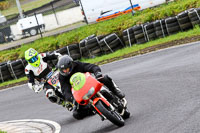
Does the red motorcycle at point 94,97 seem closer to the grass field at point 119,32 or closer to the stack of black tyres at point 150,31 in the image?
the grass field at point 119,32

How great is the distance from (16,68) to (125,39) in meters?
5.30

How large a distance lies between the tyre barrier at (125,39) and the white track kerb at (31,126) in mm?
8492

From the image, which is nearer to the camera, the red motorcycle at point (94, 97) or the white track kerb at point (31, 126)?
the red motorcycle at point (94, 97)

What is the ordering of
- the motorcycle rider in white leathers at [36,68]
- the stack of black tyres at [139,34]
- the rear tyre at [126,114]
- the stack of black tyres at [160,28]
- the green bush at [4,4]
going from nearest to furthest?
the rear tyre at [126,114] → the motorcycle rider in white leathers at [36,68] → the stack of black tyres at [160,28] → the stack of black tyres at [139,34] → the green bush at [4,4]

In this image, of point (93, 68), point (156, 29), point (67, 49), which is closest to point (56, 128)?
point (93, 68)

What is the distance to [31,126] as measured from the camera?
11.0 m

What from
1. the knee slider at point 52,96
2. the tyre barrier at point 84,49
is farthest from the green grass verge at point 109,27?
the knee slider at point 52,96

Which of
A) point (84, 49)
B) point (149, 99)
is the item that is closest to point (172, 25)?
point (84, 49)

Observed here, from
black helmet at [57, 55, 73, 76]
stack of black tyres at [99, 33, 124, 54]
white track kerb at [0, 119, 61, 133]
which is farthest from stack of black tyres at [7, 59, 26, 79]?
black helmet at [57, 55, 73, 76]

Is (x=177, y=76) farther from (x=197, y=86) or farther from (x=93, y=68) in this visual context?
(x=93, y=68)

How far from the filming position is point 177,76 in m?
11.0

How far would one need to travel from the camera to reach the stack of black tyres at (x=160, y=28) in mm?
18750

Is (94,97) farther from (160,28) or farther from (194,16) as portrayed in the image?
(160,28)

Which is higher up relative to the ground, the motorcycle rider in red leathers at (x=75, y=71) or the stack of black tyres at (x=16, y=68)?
the motorcycle rider in red leathers at (x=75, y=71)
